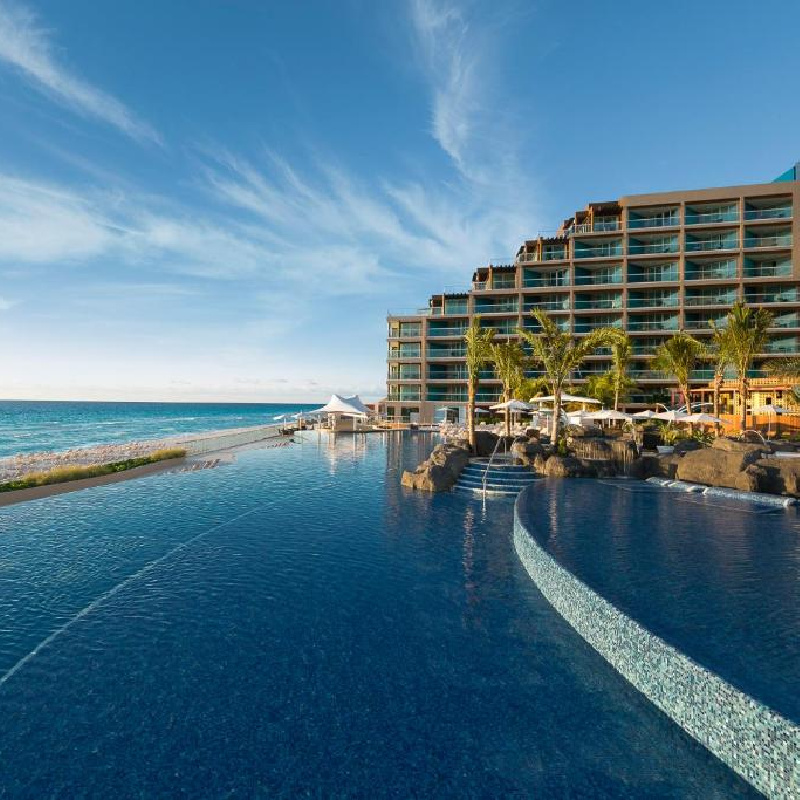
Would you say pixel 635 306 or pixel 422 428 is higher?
pixel 635 306

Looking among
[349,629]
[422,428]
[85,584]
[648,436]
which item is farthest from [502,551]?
[422,428]

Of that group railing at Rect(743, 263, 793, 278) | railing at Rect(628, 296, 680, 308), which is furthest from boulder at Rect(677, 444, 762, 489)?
railing at Rect(743, 263, 793, 278)

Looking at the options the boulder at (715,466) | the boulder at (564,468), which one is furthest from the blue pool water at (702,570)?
the boulder at (564,468)

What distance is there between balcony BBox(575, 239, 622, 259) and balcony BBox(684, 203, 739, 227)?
6.86m

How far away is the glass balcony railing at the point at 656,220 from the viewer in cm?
5058

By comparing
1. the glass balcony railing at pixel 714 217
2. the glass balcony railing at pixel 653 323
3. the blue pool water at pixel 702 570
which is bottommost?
the blue pool water at pixel 702 570

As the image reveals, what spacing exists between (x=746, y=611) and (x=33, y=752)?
7701mm

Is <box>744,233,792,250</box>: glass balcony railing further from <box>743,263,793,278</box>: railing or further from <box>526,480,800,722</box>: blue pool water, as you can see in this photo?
<box>526,480,800,722</box>: blue pool water

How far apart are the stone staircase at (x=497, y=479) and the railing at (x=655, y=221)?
4511 centimetres

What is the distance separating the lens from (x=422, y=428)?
5047 cm

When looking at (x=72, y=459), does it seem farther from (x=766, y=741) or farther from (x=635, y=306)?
(x=635, y=306)

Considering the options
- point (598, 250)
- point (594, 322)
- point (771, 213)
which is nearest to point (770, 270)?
point (771, 213)

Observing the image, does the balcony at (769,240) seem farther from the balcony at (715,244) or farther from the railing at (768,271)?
the railing at (768,271)

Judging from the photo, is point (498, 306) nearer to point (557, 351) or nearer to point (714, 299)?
point (714, 299)
